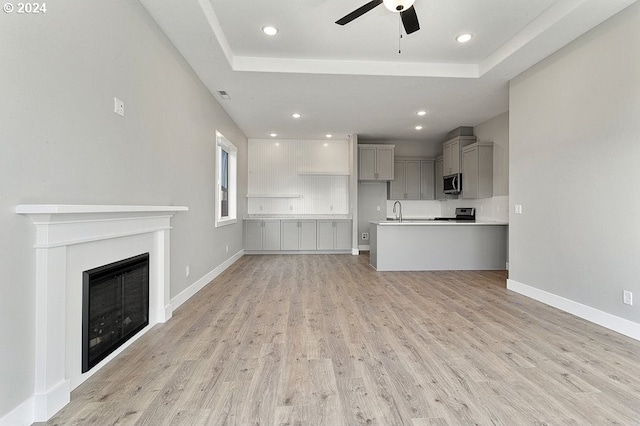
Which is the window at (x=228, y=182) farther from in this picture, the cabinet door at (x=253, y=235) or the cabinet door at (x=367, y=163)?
the cabinet door at (x=367, y=163)

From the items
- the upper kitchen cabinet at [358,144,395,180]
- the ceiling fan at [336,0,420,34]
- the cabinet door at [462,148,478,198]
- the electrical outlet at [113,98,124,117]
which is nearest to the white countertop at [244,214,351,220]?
the upper kitchen cabinet at [358,144,395,180]

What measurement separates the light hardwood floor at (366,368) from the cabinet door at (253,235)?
11.8 feet

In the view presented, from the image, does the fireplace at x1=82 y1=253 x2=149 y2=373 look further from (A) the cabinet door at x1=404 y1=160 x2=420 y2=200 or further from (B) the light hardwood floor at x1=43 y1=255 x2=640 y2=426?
(A) the cabinet door at x1=404 y1=160 x2=420 y2=200

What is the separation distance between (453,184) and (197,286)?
17.3ft

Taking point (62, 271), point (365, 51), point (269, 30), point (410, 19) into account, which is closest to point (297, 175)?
point (365, 51)

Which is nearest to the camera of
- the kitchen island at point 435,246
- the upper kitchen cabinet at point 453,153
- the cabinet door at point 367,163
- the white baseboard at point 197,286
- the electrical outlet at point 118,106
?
the electrical outlet at point 118,106

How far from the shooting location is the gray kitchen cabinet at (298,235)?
7094 mm

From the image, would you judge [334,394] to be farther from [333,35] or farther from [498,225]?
[498,225]

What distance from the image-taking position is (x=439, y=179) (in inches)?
285

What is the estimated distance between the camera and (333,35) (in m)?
3.25

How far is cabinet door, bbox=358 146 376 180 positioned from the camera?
7.01m

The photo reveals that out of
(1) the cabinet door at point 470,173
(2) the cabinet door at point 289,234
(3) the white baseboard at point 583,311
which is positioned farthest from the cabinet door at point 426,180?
(3) the white baseboard at point 583,311

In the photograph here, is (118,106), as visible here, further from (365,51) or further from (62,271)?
(365,51)

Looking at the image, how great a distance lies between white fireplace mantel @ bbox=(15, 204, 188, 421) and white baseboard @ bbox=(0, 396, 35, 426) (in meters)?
0.02
